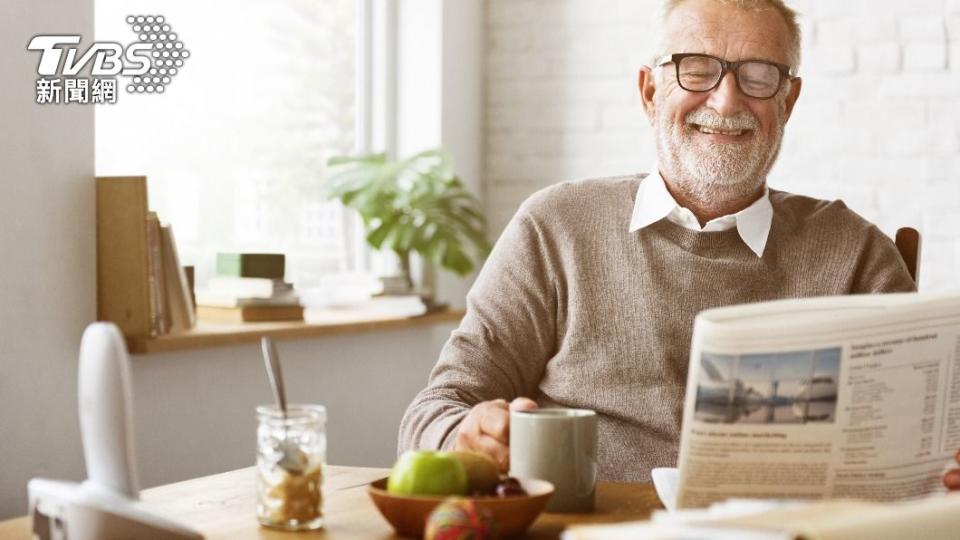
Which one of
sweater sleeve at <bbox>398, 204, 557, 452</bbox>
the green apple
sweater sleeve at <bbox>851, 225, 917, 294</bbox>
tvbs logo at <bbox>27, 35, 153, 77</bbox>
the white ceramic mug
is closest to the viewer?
the green apple

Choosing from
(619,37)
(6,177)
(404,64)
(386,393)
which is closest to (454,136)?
(404,64)

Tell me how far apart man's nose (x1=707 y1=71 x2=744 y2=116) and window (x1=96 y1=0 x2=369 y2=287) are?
1598mm

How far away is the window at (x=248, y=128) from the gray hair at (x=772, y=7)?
145 centimetres

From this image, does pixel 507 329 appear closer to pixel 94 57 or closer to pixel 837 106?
pixel 94 57

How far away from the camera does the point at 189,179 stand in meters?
3.43

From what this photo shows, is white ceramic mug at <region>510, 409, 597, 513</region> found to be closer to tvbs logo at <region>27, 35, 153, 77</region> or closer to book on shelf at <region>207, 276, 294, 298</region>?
tvbs logo at <region>27, 35, 153, 77</region>

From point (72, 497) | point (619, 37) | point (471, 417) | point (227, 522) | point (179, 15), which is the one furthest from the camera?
point (619, 37)

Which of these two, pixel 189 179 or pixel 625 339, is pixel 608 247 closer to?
pixel 625 339

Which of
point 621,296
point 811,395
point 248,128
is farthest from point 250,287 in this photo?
point 811,395

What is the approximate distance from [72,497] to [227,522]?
249mm

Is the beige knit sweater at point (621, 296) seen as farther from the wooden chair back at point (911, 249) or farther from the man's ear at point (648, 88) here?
the man's ear at point (648, 88)

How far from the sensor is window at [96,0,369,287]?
10.7 ft

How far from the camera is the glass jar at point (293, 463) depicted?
4.47ft

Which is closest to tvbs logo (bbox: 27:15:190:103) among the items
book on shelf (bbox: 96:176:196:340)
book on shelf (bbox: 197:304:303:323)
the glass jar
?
book on shelf (bbox: 96:176:196:340)
